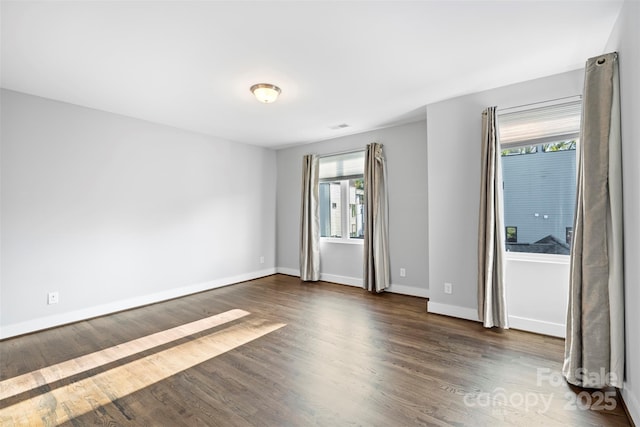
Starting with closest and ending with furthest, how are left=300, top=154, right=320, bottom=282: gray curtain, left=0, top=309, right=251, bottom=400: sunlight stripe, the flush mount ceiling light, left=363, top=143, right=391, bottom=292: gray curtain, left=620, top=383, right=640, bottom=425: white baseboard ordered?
left=620, top=383, right=640, bottom=425: white baseboard < left=0, top=309, right=251, bottom=400: sunlight stripe < the flush mount ceiling light < left=363, top=143, right=391, bottom=292: gray curtain < left=300, top=154, right=320, bottom=282: gray curtain

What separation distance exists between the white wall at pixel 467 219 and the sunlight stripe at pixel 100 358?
2.60 meters

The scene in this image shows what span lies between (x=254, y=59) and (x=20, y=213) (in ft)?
9.72

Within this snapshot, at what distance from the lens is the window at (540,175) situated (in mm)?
2863

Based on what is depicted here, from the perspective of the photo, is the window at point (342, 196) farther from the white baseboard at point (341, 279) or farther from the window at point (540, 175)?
the window at point (540, 175)

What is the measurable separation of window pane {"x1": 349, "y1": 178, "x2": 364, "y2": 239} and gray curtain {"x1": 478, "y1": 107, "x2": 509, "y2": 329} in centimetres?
217

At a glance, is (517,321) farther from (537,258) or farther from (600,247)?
(600,247)

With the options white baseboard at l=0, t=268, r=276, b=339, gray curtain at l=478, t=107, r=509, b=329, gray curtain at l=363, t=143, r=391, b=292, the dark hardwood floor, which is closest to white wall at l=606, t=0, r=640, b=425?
the dark hardwood floor

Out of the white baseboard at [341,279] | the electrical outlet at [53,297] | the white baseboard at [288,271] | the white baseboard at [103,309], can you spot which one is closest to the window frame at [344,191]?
the white baseboard at [341,279]

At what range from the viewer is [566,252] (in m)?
2.85

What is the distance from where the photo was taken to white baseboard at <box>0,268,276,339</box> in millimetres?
3012

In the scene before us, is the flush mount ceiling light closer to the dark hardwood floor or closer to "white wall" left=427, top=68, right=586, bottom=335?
"white wall" left=427, top=68, right=586, bottom=335

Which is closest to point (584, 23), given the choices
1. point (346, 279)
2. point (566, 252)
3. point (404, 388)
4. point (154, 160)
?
point (566, 252)

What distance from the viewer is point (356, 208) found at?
5102 mm

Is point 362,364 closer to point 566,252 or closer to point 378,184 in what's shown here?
point 566,252
